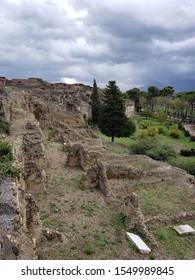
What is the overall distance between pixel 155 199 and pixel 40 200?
5.86 meters

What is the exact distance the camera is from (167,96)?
4149 inches

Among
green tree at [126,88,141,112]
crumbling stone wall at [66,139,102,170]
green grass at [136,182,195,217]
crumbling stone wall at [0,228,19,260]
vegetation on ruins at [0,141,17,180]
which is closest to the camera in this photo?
crumbling stone wall at [0,228,19,260]

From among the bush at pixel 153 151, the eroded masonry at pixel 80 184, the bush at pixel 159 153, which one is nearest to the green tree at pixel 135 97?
the bush at pixel 153 151

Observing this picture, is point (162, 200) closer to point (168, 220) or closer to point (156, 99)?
point (168, 220)

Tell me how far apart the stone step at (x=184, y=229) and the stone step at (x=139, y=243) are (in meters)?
2.18

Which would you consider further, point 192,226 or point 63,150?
point 63,150

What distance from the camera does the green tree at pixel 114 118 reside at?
42.8 m

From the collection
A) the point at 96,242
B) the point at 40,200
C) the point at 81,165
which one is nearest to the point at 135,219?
the point at 96,242

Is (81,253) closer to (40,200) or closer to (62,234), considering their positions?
(62,234)

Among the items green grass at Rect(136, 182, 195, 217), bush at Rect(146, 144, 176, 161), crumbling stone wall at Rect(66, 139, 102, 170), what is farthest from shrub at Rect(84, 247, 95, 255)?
bush at Rect(146, 144, 176, 161)

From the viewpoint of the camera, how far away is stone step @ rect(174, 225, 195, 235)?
14.1 metres

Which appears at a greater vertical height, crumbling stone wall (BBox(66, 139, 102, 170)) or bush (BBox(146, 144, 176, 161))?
crumbling stone wall (BBox(66, 139, 102, 170))

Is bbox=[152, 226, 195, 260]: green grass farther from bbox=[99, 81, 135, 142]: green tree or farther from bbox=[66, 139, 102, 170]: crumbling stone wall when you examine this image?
bbox=[99, 81, 135, 142]: green tree

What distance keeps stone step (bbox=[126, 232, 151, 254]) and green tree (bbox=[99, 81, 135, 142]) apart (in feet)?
98.6
